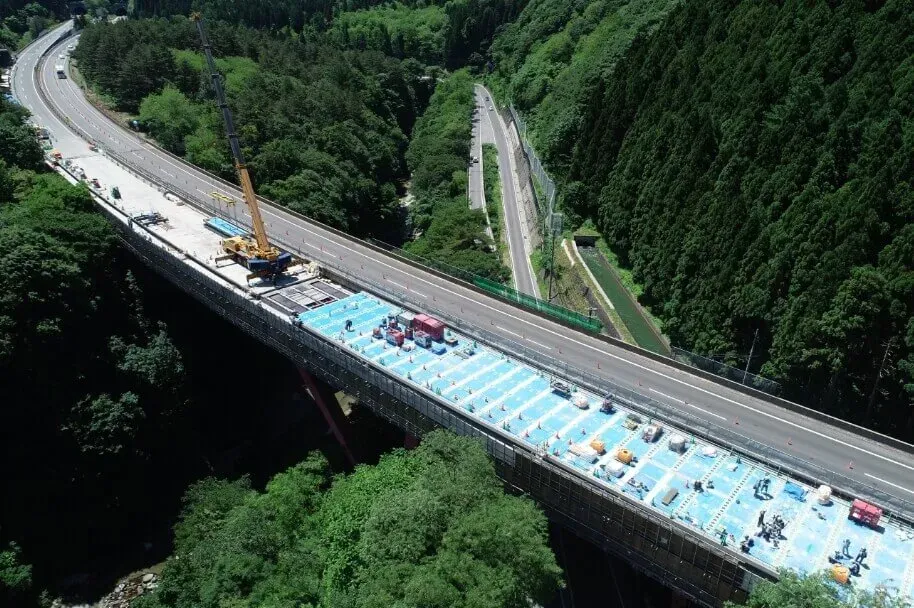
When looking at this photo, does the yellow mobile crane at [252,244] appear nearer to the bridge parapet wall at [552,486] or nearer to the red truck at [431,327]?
the bridge parapet wall at [552,486]

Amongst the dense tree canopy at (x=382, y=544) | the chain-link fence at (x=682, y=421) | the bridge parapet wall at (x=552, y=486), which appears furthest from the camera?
the chain-link fence at (x=682, y=421)

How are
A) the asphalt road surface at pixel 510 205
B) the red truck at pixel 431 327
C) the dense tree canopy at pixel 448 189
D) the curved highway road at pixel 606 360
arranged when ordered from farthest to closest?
the asphalt road surface at pixel 510 205 < the dense tree canopy at pixel 448 189 < the red truck at pixel 431 327 < the curved highway road at pixel 606 360

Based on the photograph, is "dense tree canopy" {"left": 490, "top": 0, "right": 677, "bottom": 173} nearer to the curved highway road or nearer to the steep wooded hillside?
the steep wooded hillside

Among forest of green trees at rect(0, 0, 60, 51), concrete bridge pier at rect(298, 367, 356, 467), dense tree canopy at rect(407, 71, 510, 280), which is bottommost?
concrete bridge pier at rect(298, 367, 356, 467)

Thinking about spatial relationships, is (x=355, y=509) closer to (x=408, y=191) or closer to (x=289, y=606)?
(x=289, y=606)

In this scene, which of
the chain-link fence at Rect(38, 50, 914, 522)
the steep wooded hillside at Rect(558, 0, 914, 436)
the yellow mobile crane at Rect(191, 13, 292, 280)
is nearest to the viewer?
the chain-link fence at Rect(38, 50, 914, 522)

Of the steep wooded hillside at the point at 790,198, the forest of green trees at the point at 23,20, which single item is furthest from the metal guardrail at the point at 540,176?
the forest of green trees at the point at 23,20

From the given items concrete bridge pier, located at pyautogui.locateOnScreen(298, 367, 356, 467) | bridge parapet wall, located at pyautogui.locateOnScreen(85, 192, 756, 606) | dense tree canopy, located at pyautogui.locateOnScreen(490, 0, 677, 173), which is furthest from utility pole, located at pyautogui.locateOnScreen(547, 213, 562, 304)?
bridge parapet wall, located at pyautogui.locateOnScreen(85, 192, 756, 606)
